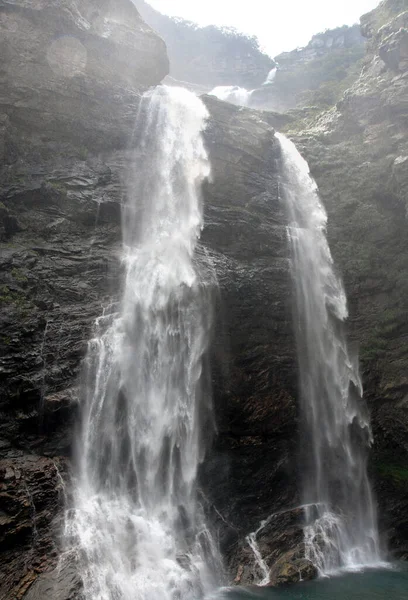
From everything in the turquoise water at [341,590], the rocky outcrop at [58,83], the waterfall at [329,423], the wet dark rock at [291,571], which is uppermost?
the rocky outcrop at [58,83]

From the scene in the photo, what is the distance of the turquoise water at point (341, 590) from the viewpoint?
11617 millimetres

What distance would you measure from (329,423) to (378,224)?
9.50 meters

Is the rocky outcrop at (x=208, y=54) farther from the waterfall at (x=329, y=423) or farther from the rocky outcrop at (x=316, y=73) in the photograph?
the waterfall at (x=329, y=423)

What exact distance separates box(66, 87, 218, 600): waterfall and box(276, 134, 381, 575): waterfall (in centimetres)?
390

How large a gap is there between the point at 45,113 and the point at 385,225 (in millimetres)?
15763

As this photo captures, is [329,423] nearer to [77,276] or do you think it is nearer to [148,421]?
[148,421]

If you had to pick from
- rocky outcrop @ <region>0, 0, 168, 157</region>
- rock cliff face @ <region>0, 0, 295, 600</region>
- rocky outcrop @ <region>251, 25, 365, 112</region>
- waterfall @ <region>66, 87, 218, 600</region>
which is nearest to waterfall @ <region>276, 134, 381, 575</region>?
rock cliff face @ <region>0, 0, 295, 600</region>

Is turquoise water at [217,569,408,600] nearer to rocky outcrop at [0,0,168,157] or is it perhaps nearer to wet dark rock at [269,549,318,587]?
wet dark rock at [269,549,318,587]

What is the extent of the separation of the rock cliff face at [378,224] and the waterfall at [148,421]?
6.80 meters

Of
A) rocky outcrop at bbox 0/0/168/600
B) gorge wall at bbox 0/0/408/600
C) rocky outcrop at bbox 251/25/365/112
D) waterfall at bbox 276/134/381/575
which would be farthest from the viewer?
rocky outcrop at bbox 251/25/365/112

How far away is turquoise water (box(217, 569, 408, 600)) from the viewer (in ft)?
38.1

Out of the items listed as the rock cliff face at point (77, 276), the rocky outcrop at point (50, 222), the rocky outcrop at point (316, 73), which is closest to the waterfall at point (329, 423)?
the rock cliff face at point (77, 276)

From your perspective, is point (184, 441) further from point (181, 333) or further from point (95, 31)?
point (95, 31)

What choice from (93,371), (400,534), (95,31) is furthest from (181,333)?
(95,31)
